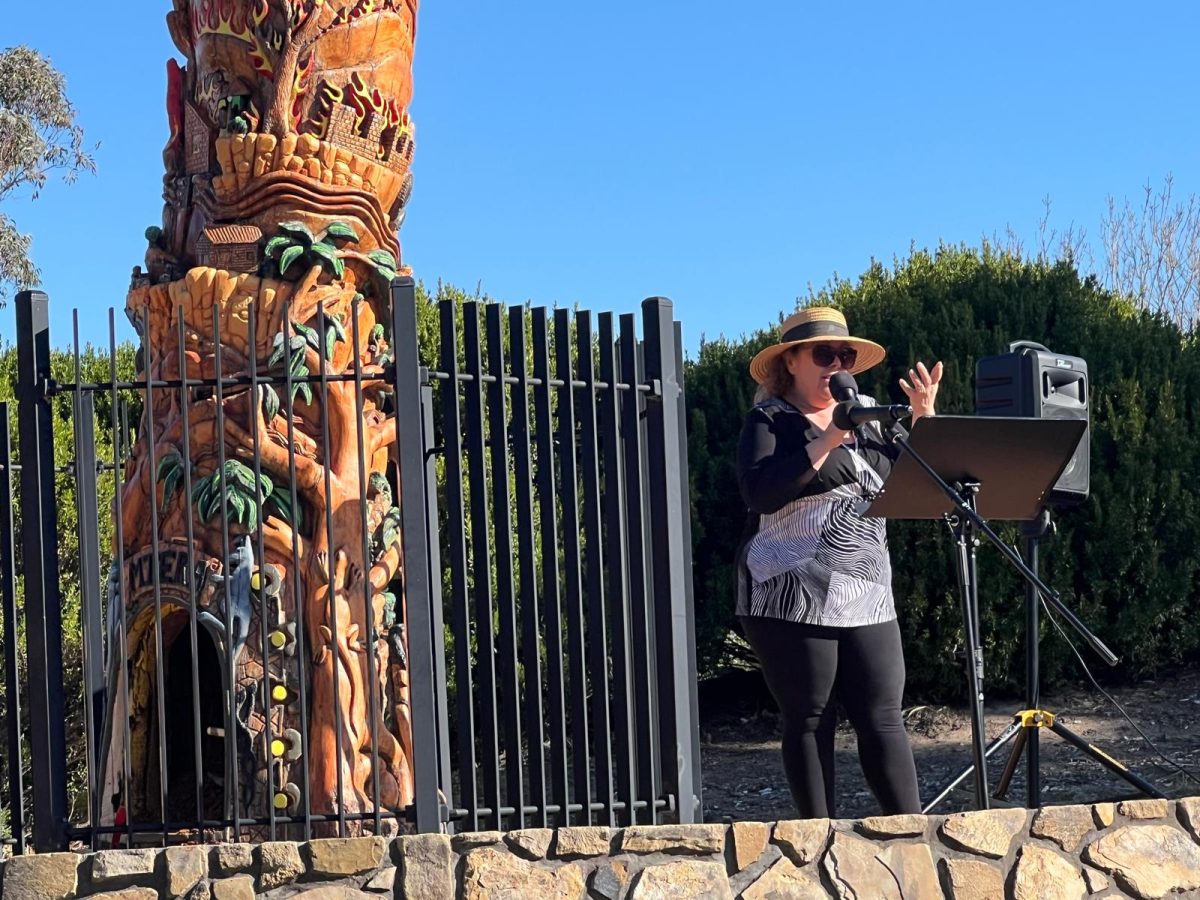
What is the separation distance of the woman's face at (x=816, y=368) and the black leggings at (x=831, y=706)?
78cm

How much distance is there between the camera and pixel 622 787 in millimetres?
5074

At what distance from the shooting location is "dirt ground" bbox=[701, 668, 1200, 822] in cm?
797

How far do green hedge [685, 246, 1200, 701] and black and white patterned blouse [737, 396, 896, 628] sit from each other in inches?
167

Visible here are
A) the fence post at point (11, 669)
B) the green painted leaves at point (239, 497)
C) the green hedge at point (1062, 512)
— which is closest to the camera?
the fence post at point (11, 669)

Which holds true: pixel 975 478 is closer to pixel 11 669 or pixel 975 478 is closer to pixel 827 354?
pixel 827 354

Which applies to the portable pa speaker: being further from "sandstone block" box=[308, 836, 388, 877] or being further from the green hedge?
the green hedge

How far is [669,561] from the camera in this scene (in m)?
5.18

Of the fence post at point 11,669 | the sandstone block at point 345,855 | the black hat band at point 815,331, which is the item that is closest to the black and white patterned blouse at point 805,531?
the black hat band at point 815,331

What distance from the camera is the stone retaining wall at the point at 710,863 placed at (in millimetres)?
4434

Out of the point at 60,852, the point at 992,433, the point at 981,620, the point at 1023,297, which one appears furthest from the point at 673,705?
the point at 1023,297

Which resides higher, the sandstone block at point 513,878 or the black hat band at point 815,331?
the black hat band at point 815,331

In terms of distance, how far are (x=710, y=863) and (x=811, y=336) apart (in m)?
1.73

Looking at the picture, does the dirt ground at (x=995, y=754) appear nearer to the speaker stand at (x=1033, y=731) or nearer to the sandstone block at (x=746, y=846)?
the speaker stand at (x=1033, y=731)

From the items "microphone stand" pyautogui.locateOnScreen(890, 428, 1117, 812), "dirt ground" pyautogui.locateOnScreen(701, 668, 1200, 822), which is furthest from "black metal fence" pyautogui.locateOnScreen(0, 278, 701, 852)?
"dirt ground" pyautogui.locateOnScreen(701, 668, 1200, 822)
